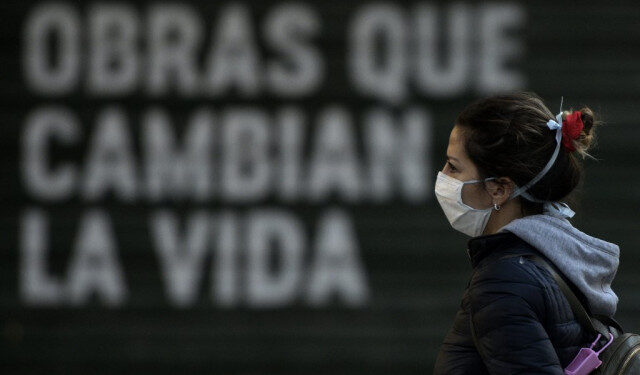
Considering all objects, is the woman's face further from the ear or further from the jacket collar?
the jacket collar

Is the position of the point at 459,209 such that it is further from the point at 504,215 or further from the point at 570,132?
the point at 570,132

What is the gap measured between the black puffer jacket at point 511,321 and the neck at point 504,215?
11cm

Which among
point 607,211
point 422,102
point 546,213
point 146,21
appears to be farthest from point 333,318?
point 546,213

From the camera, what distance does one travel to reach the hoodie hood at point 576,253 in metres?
1.96

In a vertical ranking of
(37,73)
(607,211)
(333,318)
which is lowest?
(333,318)

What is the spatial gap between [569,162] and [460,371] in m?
0.51

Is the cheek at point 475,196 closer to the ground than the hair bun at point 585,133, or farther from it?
closer to the ground

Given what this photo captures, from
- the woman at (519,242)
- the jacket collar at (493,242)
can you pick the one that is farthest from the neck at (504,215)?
the jacket collar at (493,242)

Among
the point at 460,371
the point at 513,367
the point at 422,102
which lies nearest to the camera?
the point at 513,367

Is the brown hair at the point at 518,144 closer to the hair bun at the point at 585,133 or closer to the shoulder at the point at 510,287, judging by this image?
the hair bun at the point at 585,133

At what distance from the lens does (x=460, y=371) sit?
76.2 inches

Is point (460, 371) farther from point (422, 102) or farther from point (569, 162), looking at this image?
point (422, 102)

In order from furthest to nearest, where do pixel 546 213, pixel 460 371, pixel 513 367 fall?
pixel 546 213
pixel 460 371
pixel 513 367

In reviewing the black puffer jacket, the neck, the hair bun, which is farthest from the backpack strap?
the hair bun
